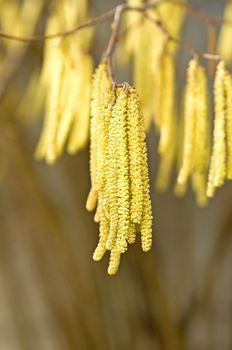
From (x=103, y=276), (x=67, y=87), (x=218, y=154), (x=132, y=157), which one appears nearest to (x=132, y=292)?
(x=103, y=276)

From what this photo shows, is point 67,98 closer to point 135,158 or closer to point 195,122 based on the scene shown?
point 195,122

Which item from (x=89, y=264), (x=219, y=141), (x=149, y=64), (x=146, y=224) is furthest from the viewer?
(x=89, y=264)

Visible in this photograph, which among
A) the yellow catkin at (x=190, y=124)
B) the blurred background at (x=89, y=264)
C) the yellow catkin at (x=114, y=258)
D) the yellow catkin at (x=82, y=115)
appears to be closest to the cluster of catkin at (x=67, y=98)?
the yellow catkin at (x=82, y=115)

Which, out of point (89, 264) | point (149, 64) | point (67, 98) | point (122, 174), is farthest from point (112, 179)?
point (89, 264)

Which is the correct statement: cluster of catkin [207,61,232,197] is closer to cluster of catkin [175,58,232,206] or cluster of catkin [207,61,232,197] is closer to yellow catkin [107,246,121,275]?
cluster of catkin [175,58,232,206]

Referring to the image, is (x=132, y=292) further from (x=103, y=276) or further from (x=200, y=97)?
(x=200, y=97)

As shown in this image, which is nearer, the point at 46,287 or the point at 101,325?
the point at 101,325
